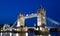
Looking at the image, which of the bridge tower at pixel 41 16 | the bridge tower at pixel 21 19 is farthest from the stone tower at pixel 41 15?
the bridge tower at pixel 21 19

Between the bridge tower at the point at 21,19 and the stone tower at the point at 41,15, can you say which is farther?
the bridge tower at the point at 21,19

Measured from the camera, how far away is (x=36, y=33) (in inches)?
429

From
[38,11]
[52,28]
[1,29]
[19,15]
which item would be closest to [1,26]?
[1,29]

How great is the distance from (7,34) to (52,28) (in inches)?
216

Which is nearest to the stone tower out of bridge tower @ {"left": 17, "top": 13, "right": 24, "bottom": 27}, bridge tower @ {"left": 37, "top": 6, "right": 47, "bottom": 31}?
bridge tower @ {"left": 37, "top": 6, "right": 47, "bottom": 31}

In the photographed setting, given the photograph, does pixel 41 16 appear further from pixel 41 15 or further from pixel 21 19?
pixel 21 19

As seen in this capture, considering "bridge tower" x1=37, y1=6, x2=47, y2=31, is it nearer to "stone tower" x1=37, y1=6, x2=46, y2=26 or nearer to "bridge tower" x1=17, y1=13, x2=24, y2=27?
"stone tower" x1=37, y1=6, x2=46, y2=26

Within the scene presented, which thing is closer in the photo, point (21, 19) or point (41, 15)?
point (41, 15)

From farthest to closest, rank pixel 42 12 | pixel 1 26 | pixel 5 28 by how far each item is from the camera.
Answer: pixel 1 26, pixel 5 28, pixel 42 12

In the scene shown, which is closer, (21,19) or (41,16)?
(41,16)

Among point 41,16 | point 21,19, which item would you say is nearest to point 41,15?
point 41,16

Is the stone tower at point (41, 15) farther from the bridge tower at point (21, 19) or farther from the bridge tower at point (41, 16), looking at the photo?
the bridge tower at point (21, 19)

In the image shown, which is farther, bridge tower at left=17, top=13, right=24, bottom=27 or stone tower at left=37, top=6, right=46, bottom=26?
bridge tower at left=17, top=13, right=24, bottom=27

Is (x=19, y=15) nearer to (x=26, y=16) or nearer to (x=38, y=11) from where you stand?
(x=26, y=16)
